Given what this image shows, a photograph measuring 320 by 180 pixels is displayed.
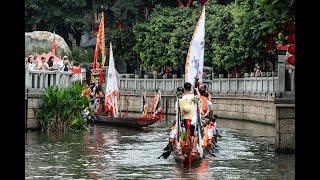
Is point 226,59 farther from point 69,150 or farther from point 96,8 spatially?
point 69,150

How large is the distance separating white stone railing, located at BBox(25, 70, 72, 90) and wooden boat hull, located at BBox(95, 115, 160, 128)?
380cm

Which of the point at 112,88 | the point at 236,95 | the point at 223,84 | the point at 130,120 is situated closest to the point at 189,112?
the point at 130,120

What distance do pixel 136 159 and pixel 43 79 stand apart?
32.9ft

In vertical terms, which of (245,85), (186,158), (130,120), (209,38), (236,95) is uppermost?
(209,38)

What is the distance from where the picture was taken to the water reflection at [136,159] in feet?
52.7

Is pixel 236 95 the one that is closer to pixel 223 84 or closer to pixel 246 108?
pixel 246 108

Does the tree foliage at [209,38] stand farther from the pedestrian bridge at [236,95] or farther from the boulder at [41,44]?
the boulder at [41,44]

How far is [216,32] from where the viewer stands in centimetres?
4572

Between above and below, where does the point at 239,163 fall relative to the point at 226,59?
below

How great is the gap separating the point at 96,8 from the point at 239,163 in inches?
1661

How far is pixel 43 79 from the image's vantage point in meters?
28.4

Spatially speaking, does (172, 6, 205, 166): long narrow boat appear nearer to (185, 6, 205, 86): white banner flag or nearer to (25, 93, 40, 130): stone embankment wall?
(185, 6, 205, 86): white banner flag

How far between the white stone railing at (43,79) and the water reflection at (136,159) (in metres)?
1.98
